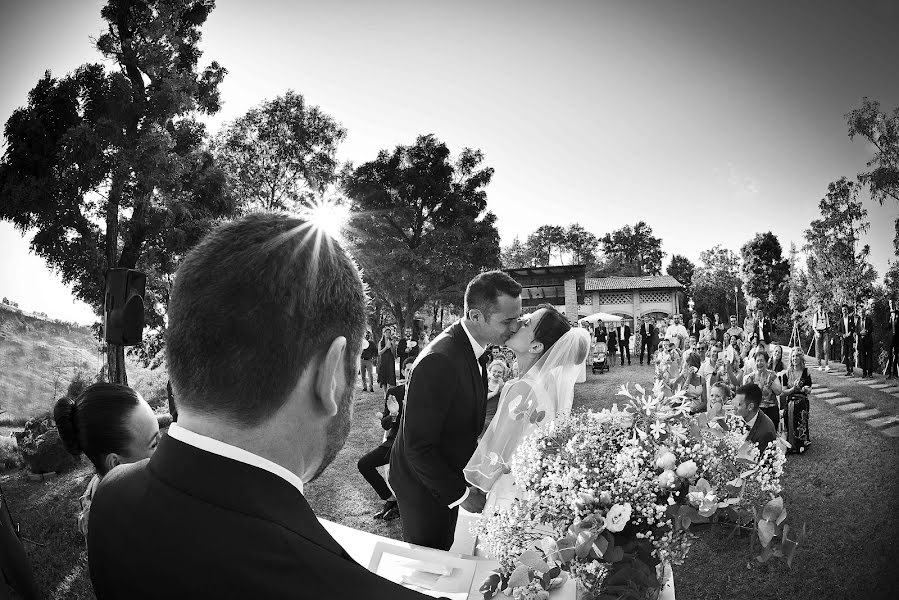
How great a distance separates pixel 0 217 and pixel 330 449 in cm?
1388

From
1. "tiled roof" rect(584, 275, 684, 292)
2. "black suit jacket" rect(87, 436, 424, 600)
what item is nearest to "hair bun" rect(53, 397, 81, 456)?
"black suit jacket" rect(87, 436, 424, 600)

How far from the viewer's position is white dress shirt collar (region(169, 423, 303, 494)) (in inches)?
29.0

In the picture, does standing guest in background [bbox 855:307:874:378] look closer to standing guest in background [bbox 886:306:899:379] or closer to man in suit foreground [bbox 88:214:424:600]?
standing guest in background [bbox 886:306:899:379]

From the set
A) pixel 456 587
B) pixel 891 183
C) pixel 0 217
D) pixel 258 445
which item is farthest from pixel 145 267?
pixel 891 183

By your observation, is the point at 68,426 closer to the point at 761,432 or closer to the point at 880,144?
the point at 761,432

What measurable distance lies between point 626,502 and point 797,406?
8.88 meters

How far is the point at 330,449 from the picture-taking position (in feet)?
3.05

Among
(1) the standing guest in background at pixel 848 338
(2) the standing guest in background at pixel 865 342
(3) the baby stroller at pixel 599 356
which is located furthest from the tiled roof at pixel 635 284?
(2) the standing guest in background at pixel 865 342

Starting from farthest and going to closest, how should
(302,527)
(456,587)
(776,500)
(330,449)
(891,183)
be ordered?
(891,183) → (456,587) → (776,500) → (330,449) → (302,527)

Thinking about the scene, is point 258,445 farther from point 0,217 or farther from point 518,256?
point 518,256

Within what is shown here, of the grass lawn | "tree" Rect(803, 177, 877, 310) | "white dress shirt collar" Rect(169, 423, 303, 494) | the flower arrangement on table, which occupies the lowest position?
the grass lawn

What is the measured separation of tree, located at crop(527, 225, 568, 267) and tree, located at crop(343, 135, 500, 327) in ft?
181

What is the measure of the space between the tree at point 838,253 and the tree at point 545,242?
6549cm

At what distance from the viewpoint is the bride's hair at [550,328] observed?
5914 mm
